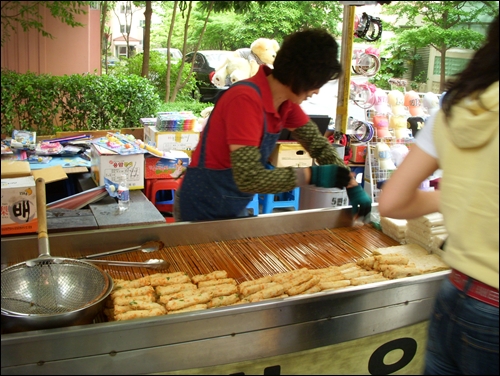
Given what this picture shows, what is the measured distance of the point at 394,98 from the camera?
18.9ft

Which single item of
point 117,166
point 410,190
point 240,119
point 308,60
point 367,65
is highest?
point 367,65

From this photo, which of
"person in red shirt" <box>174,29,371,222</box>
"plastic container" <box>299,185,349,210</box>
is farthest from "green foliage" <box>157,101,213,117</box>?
"person in red shirt" <box>174,29,371,222</box>

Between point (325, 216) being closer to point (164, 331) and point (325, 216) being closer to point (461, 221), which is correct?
point (164, 331)

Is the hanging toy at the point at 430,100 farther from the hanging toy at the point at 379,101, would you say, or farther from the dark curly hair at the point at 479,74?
the dark curly hair at the point at 479,74

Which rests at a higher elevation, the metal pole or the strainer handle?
the metal pole

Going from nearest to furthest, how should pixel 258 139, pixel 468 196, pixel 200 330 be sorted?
pixel 468 196, pixel 200 330, pixel 258 139

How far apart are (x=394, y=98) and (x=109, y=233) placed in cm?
409

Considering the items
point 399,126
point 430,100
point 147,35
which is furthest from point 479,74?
point 430,100

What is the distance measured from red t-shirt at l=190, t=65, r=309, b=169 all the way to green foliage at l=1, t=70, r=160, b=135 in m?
2.47

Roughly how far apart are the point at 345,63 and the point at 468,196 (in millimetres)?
3858

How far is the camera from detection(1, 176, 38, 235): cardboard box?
7.62 ft

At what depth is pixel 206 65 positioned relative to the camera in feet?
17.0

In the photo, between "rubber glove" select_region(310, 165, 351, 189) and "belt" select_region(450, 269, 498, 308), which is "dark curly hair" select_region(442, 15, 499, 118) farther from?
"rubber glove" select_region(310, 165, 351, 189)

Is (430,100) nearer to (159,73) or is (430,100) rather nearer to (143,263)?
(159,73)
